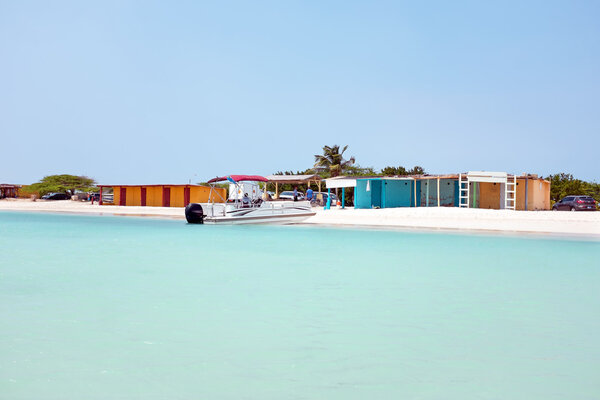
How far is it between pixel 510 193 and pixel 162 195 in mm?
25957

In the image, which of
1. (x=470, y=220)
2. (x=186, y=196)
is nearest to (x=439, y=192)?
(x=470, y=220)

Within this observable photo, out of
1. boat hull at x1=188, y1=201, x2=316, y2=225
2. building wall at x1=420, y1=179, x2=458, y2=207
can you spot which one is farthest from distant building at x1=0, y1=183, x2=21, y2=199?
building wall at x1=420, y1=179, x2=458, y2=207

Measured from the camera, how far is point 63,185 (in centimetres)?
6231

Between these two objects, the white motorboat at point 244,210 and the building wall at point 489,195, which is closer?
the white motorboat at point 244,210

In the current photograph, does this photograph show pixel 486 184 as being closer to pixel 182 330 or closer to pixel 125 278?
pixel 125 278

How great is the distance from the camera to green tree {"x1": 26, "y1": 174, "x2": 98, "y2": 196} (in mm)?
61250

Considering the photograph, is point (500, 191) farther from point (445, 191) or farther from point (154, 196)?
point (154, 196)

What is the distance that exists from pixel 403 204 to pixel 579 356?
1053 inches

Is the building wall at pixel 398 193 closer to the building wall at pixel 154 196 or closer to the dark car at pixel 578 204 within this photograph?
the dark car at pixel 578 204

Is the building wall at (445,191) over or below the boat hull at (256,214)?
over

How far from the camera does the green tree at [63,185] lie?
6125cm

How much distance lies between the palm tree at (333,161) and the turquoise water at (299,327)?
3479 cm

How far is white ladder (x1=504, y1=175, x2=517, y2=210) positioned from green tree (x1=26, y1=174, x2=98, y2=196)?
48548 mm

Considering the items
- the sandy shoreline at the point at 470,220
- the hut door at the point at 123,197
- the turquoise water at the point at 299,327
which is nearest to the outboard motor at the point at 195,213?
the sandy shoreline at the point at 470,220
